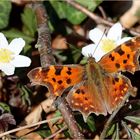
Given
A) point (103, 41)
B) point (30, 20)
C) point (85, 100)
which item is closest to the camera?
point (85, 100)

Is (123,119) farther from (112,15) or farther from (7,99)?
(112,15)

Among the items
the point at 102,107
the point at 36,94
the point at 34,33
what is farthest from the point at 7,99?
the point at 102,107

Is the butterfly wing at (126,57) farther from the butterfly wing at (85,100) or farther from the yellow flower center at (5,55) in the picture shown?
the yellow flower center at (5,55)

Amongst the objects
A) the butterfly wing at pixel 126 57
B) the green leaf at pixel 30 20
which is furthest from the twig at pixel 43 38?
the butterfly wing at pixel 126 57

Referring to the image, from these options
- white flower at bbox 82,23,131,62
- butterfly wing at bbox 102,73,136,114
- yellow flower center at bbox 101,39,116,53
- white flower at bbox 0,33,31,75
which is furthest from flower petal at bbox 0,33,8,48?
butterfly wing at bbox 102,73,136,114

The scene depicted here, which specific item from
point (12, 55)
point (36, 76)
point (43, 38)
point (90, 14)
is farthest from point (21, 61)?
point (90, 14)

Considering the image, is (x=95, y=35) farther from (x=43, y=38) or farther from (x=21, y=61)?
(x=21, y=61)
